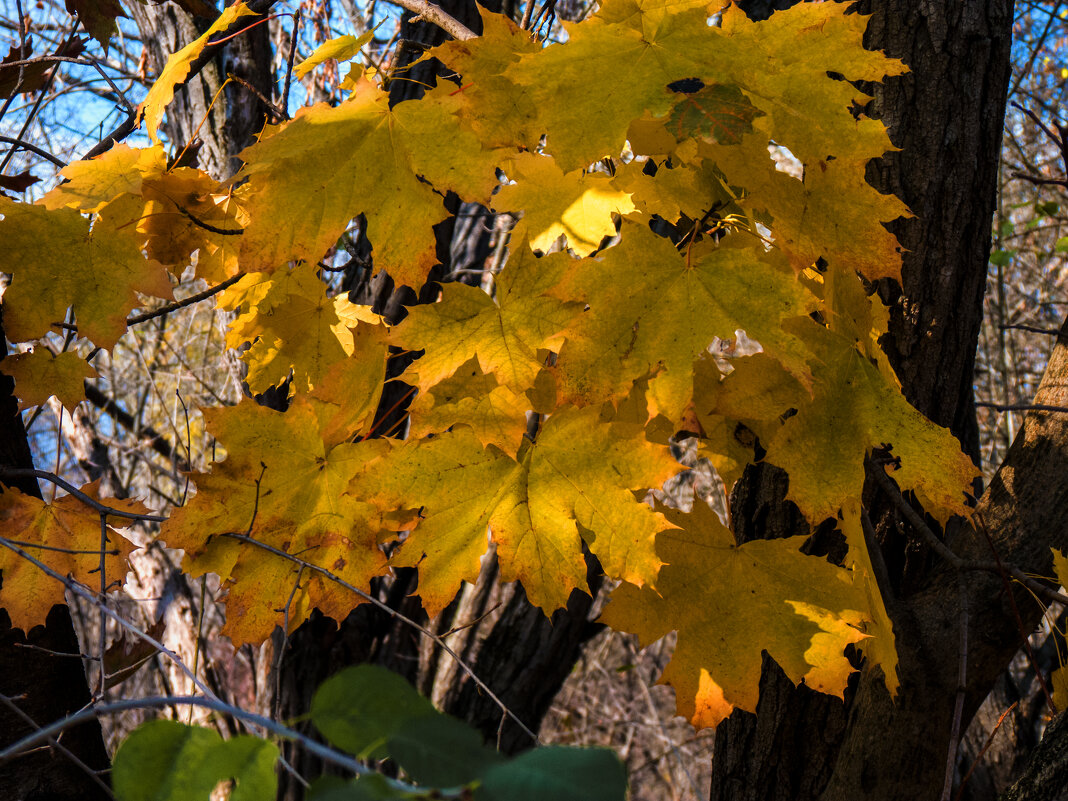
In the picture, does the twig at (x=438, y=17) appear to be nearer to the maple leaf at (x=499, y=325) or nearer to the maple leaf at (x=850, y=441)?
the maple leaf at (x=499, y=325)

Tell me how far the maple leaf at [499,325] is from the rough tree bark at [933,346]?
794 millimetres

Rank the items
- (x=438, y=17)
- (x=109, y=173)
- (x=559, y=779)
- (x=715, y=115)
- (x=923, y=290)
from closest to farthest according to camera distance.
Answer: (x=559, y=779)
(x=715, y=115)
(x=109, y=173)
(x=438, y=17)
(x=923, y=290)

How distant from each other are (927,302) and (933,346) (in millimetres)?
92

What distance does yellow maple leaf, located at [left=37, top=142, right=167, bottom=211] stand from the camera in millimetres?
1220

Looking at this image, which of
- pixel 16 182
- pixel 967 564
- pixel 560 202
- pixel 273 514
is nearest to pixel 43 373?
pixel 16 182

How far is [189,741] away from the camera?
51 cm

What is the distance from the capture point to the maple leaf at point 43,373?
1.27 meters

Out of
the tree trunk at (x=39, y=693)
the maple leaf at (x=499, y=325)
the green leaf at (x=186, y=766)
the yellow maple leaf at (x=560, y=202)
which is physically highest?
the yellow maple leaf at (x=560, y=202)

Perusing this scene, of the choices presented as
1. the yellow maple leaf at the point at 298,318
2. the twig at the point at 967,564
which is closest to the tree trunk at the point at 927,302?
the twig at the point at 967,564

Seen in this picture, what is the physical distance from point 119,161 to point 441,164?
591mm

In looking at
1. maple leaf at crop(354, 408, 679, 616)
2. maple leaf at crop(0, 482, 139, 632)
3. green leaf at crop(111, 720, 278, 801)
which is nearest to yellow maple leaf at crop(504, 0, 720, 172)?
maple leaf at crop(354, 408, 679, 616)

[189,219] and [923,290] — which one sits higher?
[923,290]

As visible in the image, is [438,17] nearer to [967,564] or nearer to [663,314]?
[663,314]

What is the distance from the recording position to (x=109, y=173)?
1265 mm
